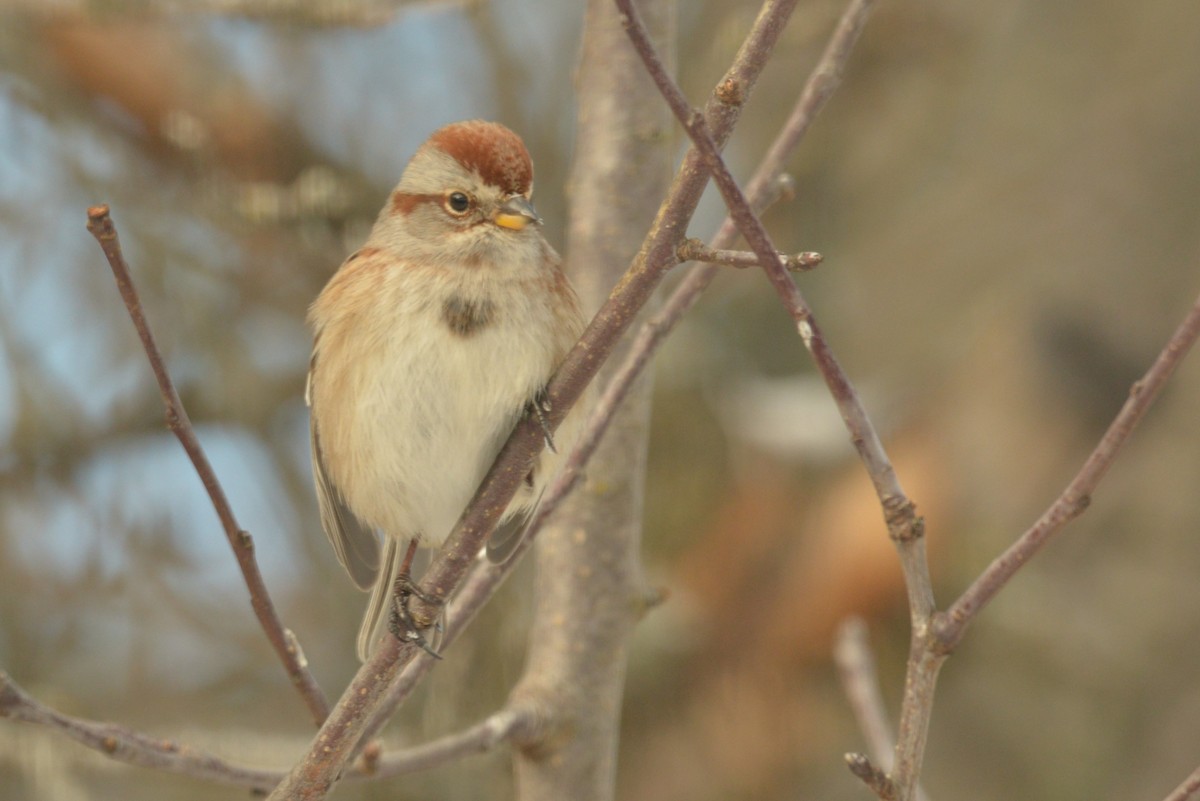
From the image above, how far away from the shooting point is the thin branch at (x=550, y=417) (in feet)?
5.71

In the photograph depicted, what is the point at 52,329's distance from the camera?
4855mm

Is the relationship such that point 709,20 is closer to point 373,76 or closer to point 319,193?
point 373,76

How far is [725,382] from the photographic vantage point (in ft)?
20.1

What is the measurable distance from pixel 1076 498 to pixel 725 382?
4.35 metres

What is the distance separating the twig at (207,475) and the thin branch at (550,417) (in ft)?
0.51

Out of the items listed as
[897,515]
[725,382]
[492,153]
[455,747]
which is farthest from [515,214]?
[725,382]

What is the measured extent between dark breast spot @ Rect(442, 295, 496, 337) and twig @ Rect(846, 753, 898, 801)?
129 centimetres

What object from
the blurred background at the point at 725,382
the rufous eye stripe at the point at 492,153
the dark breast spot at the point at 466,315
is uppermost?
the rufous eye stripe at the point at 492,153

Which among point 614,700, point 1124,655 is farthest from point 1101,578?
point 614,700

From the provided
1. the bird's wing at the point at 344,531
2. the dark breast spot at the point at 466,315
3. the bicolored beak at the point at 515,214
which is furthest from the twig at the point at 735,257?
the bird's wing at the point at 344,531

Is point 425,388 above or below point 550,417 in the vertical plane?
below

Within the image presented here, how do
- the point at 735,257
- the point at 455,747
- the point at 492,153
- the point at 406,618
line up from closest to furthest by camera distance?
the point at 735,257, the point at 406,618, the point at 455,747, the point at 492,153

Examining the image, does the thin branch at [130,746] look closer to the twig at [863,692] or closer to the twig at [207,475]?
the twig at [207,475]

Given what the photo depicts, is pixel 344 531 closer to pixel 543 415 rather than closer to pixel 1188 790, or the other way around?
pixel 543 415
